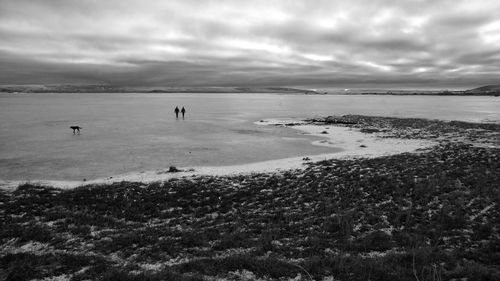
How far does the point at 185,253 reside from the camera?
796 centimetres

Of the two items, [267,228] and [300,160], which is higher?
[267,228]

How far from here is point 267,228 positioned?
946 cm

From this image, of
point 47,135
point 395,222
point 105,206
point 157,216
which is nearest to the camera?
point 395,222

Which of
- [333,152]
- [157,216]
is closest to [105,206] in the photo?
[157,216]

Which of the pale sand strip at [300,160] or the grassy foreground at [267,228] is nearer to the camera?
the grassy foreground at [267,228]

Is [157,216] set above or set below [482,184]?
below

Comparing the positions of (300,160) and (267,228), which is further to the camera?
(300,160)

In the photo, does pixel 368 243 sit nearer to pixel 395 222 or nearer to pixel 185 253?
pixel 395 222

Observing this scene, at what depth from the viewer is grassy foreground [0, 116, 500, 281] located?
277 inches

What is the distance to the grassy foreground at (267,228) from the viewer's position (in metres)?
7.02

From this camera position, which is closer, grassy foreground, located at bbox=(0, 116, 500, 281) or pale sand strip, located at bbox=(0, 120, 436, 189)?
grassy foreground, located at bbox=(0, 116, 500, 281)

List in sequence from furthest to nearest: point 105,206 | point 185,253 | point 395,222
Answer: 1. point 105,206
2. point 395,222
3. point 185,253

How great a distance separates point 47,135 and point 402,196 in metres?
29.9

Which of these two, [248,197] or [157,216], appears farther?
[248,197]
